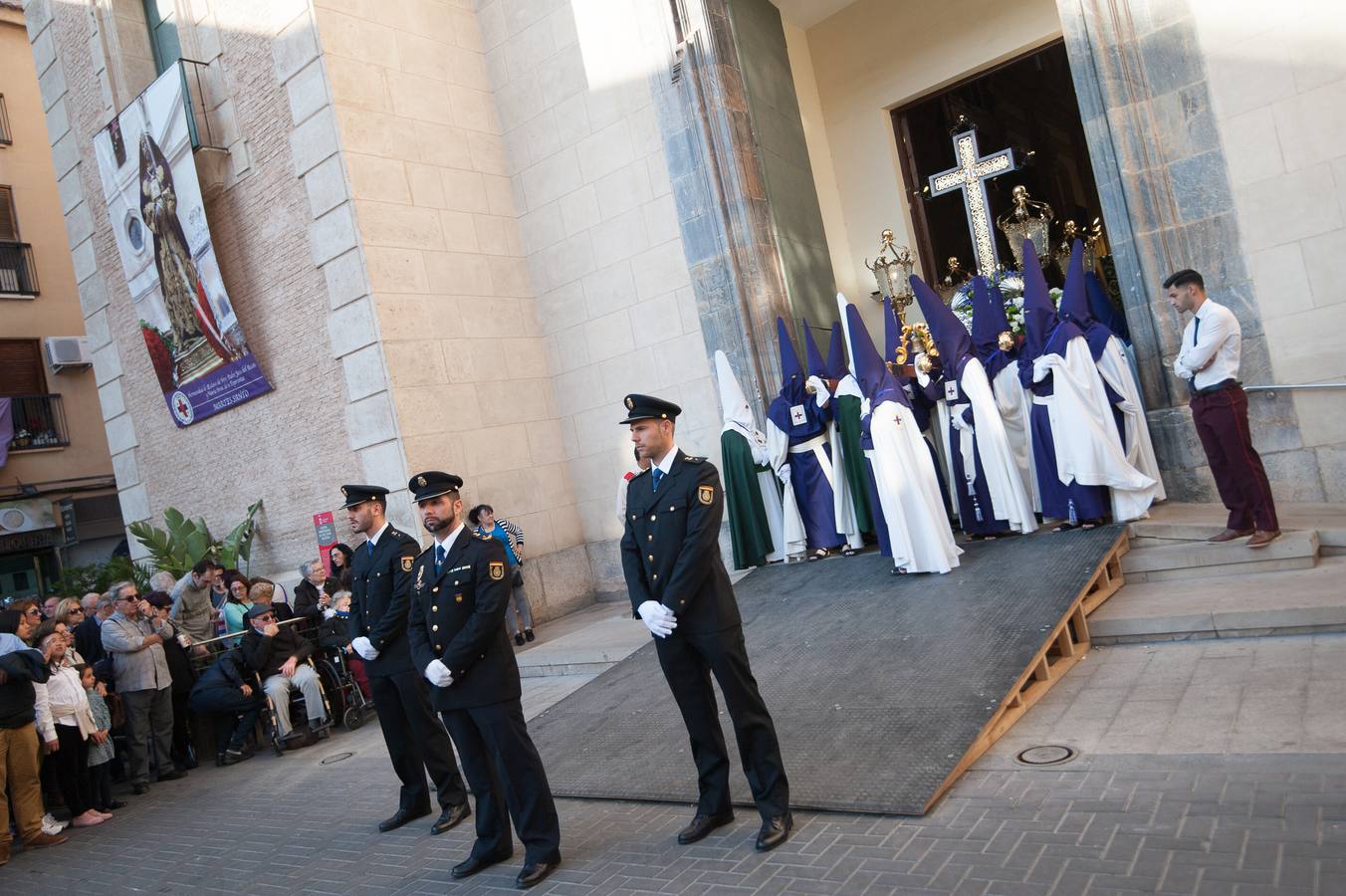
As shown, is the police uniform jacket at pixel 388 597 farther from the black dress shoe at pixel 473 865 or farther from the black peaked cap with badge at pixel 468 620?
the black dress shoe at pixel 473 865

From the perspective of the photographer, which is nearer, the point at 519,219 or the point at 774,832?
the point at 774,832

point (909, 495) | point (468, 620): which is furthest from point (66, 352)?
point (468, 620)

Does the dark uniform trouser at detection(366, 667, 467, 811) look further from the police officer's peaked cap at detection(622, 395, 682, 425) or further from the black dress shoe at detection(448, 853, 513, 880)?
the police officer's peaked cap at detection(622, 395, 682, 425)

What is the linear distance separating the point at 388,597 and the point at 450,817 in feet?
4.42

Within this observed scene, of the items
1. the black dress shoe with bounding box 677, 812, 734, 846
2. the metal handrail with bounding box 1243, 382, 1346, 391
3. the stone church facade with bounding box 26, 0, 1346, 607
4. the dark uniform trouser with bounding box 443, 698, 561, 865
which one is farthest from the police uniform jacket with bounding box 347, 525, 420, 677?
the metal handrail with bounding box 1243, 382, 1346, 391

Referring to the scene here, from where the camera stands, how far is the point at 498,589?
495 cm

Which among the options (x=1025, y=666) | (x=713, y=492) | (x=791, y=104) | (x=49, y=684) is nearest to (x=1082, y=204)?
(x=791, y=104)

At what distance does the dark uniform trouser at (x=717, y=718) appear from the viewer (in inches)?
179

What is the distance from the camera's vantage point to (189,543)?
1411 cm

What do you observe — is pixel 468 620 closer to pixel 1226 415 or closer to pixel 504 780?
pixel 504 780

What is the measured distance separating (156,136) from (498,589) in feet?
36.3

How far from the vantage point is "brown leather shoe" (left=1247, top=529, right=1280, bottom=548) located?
6.74 m

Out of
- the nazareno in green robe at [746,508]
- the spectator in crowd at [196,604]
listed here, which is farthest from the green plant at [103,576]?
the nazareno in green robe at [746,508]

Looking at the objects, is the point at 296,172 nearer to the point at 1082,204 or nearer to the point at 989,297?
the point at 989,297
